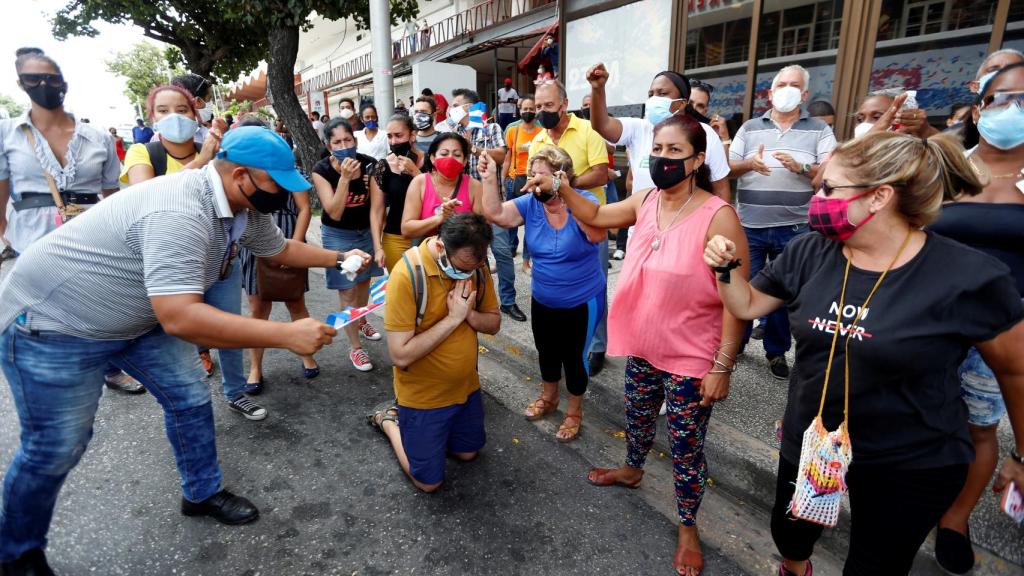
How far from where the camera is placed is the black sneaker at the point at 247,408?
3.42 metres

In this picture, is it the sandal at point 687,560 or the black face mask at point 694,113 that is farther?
the black face mask at point 694,113

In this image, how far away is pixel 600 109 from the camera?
3.38 meters

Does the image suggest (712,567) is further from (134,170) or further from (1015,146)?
(134,170)

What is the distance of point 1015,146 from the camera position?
6.52 ft

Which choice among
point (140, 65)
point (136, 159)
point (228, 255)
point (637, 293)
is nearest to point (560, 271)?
point (637, 293)

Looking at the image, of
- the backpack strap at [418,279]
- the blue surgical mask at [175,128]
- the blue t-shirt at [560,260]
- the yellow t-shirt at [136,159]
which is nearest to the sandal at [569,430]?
the blue t-shirt at [560,260]

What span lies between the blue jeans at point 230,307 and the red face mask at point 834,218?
289 centimetres

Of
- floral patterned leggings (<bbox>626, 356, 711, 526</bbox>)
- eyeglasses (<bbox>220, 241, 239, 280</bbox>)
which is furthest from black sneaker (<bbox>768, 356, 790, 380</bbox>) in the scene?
eyeglasses (<bbox>220, 241, 239, 280</bbox>)

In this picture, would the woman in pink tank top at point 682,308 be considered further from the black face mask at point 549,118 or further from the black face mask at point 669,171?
the black face mask at point 549,118

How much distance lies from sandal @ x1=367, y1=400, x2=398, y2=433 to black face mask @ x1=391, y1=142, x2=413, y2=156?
6.55ft

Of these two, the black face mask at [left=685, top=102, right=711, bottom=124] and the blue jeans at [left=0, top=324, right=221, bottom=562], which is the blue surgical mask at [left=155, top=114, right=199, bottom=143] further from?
the black face mask at [left=685, top=102, right=711, bottom=124]

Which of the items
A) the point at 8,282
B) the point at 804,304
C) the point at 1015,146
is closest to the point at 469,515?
the point at 804,304

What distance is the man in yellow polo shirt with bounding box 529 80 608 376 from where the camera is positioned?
3.58m

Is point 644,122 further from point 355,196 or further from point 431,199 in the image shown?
point 355,196
